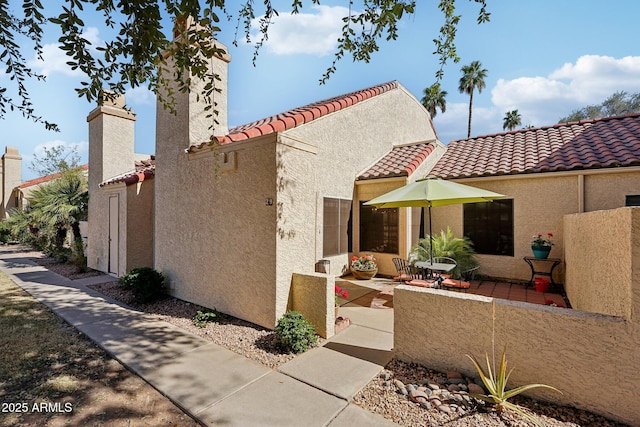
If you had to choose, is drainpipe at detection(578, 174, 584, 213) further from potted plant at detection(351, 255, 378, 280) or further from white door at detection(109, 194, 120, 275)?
white door at detection(109, 194, 120, 275)

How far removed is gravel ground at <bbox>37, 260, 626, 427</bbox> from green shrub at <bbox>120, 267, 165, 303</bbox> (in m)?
2.13

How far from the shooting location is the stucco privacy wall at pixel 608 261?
3.35m

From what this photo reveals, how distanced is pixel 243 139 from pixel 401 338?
570 cm

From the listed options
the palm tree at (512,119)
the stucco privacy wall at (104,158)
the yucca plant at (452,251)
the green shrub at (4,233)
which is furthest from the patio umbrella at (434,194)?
the palm tree at (512,119)

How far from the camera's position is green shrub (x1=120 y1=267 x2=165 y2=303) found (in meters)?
8.38

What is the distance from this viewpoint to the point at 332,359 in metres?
5.27

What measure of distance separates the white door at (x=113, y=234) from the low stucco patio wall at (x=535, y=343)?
11.8m

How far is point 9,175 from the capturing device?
104 feet

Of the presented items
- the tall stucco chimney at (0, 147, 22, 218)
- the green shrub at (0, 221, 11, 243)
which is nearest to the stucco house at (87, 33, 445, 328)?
the green shrub at (0, 221, 11, 243)

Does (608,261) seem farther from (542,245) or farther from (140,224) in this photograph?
(140,224)

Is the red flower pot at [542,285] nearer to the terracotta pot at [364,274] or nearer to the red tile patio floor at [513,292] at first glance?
the red tile patio floor at [513,292]

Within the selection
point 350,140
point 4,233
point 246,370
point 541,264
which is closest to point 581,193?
point 541,264

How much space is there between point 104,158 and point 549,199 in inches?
742

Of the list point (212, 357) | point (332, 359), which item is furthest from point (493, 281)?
point (212, 357)
